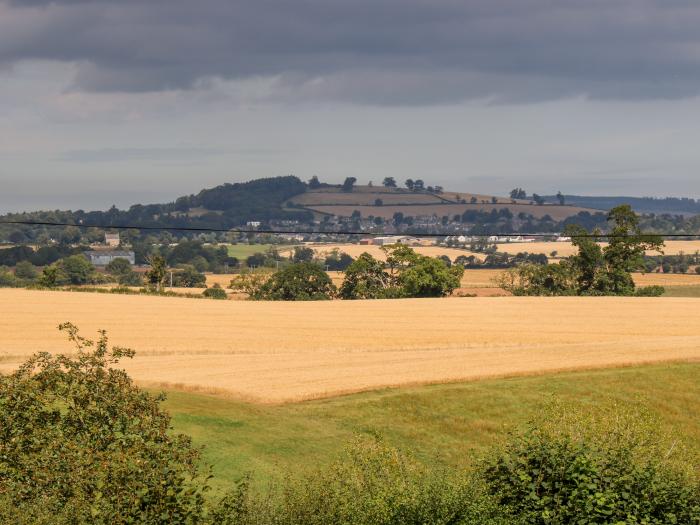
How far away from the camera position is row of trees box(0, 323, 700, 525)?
33906 millimetres

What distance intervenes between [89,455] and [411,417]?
34296 millimetres

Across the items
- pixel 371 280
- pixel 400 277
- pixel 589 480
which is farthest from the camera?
pixel 371 280

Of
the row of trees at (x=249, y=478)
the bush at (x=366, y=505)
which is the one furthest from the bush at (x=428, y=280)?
the bush at (x=366, y=505)

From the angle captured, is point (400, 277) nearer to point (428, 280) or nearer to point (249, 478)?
point (428, 280)

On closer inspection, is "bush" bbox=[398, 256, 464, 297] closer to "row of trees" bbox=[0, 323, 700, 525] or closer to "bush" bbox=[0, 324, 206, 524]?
"row of trees" bbox=[0, 323, 700, 525]

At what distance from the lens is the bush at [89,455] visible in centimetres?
3350

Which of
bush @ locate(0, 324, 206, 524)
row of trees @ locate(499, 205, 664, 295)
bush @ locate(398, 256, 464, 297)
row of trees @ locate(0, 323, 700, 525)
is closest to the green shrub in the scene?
row of trees @ locate(499, 205, 664, 295)

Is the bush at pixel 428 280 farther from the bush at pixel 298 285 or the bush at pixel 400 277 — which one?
the bush at pixel 298 285

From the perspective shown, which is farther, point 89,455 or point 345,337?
point 345,337

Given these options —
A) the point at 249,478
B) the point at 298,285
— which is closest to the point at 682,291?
the point at 298,285

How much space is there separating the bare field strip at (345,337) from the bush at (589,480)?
26.3 metres

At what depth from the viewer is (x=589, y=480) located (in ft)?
134

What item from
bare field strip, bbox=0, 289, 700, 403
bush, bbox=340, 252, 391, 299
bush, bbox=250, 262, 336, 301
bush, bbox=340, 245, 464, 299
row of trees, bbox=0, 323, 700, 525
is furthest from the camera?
bush, bbox=250, 262, 336, 301

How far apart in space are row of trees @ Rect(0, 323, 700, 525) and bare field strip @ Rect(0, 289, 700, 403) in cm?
2676
